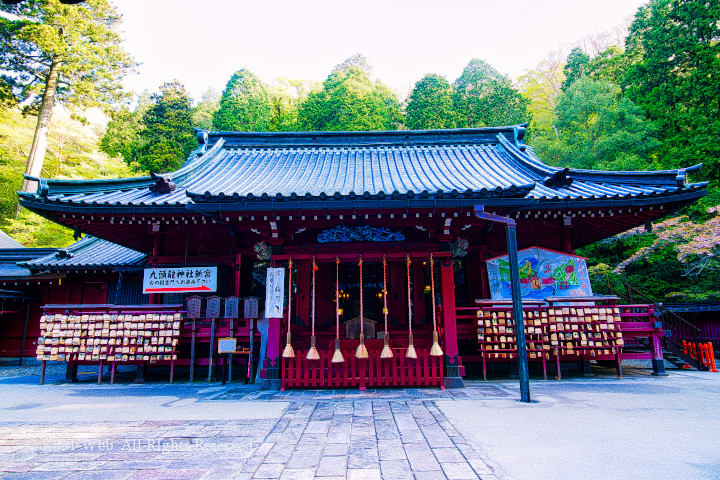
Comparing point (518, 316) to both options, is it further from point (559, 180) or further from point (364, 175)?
point (364, 175)

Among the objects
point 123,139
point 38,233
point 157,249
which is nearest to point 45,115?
point 38,233

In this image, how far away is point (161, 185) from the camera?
29.7ft

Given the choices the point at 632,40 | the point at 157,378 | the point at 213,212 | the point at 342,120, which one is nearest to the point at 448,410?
the point at 213,212

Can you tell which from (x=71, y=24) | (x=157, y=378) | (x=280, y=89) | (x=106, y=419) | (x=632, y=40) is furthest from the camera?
(x=280, y=89)

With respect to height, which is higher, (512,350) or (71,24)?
(71,24)

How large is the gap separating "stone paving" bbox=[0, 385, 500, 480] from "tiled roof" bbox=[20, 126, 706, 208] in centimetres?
386

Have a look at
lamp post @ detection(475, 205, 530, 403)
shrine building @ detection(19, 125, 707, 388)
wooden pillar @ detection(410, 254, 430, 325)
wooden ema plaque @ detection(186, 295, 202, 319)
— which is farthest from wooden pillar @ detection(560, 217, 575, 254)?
wooden ema plaque @ detection(186, 295, 202, 319)

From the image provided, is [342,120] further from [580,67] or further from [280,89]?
[580,67]

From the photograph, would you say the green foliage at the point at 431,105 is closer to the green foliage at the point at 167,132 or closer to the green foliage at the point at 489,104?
the green foliage at the point at 489,104

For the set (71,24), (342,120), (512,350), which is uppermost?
(71,24)

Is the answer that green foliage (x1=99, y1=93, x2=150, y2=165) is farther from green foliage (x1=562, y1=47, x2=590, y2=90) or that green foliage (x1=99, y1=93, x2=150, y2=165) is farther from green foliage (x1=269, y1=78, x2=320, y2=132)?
green foliage (x1=562, y1=47, x2=590, y2=90)

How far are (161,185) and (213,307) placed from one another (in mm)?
3252

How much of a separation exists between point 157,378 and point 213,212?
512 cm

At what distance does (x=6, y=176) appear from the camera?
72.8ft
